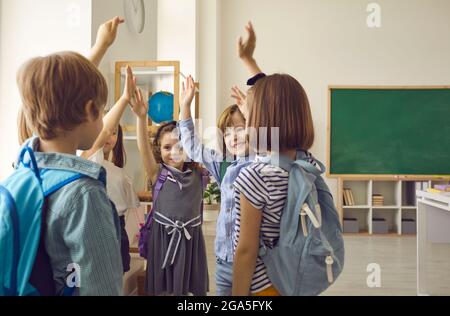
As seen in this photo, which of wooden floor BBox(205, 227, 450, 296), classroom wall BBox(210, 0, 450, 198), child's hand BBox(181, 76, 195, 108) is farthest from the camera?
classroom wall BBox(210, 0, 450, 198)

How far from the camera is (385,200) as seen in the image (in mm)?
5535

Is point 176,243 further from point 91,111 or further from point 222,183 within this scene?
point 91,111

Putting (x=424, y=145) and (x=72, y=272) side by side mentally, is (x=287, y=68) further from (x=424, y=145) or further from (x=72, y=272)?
(x=72, y=272)

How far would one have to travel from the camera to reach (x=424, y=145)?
539 centimetres

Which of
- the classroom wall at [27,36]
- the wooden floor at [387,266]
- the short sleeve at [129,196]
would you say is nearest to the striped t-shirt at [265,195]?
the short sleeve at [129,196]

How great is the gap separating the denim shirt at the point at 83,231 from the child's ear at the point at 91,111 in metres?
0.09

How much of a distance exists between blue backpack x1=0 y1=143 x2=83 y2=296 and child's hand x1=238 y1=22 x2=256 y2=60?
1.83 feet

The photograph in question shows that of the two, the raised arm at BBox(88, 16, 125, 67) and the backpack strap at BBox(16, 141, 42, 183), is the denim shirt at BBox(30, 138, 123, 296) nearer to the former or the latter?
the backpack strap at BBox(16, 141, 42, 183)

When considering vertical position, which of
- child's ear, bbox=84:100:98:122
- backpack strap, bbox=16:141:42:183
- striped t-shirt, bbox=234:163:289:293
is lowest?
striped t-shirt, bbox=234:163:289:293

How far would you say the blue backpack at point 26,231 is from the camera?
0.70 meters

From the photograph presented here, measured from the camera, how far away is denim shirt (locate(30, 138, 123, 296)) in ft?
2.40

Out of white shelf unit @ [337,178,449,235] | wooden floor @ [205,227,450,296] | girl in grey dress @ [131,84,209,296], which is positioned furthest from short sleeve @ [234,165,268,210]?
white shelf unit @ [337,178,449,235]

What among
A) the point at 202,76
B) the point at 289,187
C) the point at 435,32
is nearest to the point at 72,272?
the point at 289,187
